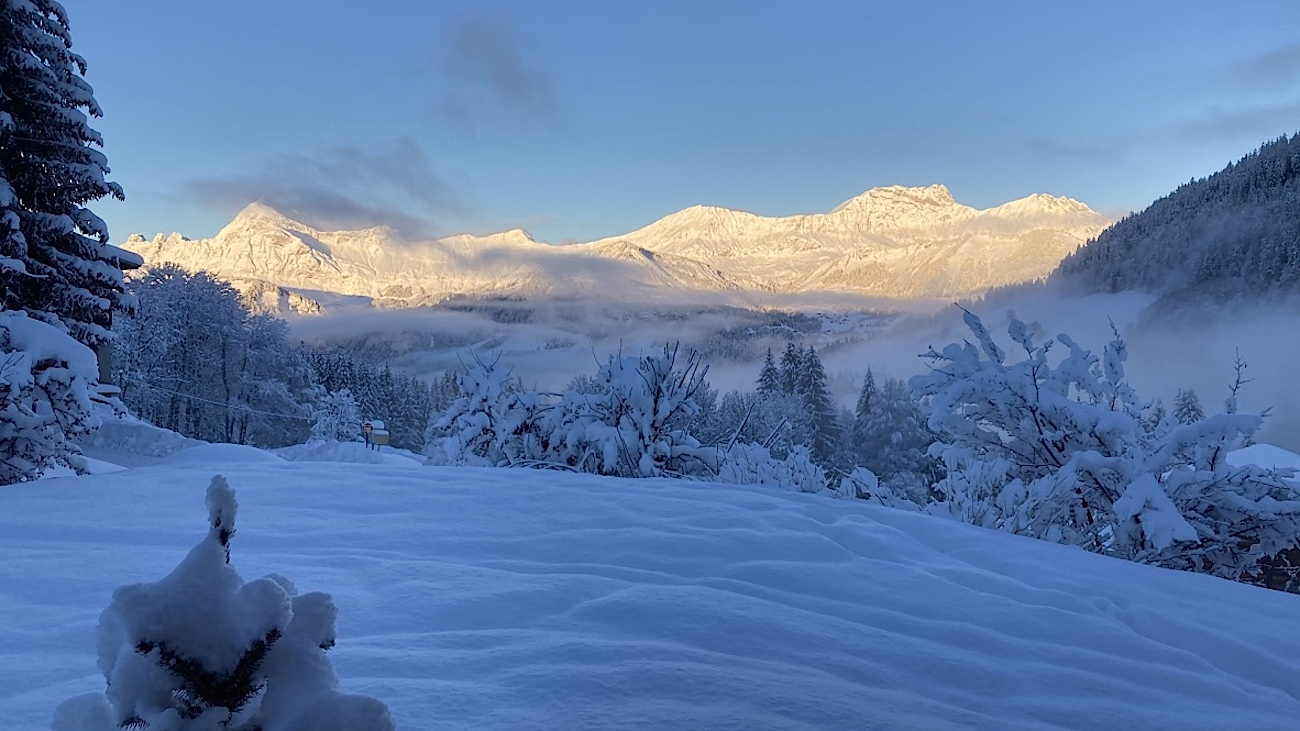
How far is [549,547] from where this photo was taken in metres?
3.06

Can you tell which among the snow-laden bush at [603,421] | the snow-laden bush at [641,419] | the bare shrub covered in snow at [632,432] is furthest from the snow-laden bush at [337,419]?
the snow-laden bush at [641,419]

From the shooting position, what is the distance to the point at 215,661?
81 centimetres

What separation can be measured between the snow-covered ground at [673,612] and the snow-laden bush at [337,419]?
28.8 metres

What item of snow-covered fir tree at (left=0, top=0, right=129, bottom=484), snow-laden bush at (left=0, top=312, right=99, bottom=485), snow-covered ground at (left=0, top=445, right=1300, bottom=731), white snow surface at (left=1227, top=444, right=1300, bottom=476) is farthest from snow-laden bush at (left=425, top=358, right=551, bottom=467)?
white snow surface at (left=1227, top=444, right=1300, bottom=476)

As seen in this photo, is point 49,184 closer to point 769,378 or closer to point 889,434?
point 889,434

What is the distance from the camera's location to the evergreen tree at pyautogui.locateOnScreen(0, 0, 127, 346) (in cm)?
1034

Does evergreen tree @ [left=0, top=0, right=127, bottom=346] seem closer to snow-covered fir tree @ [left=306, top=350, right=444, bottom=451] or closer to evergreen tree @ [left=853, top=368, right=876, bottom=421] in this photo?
snow-covered fir tree @ [left=306, top=350, right=444, bottom=451]

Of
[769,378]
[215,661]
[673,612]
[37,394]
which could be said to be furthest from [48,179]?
[769,378]

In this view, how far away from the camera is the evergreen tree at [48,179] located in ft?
33.9

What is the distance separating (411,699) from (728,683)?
76 centimetres

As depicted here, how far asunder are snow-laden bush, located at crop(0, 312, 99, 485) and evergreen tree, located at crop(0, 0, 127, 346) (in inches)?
255

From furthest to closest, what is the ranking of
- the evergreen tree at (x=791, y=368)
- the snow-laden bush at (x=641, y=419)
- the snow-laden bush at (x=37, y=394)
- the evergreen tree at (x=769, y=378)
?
the evergreen tree at (x=769, y=378) < the evergreen tree at (x=791, y=368) < the snow-laden bush at (x=641, y=419) < the snow-laden bush at (x=37, y=394)

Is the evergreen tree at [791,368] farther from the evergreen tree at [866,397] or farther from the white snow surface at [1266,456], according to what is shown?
the white snow surface at [1266,456]

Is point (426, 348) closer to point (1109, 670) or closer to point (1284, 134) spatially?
point (1284, 134)
